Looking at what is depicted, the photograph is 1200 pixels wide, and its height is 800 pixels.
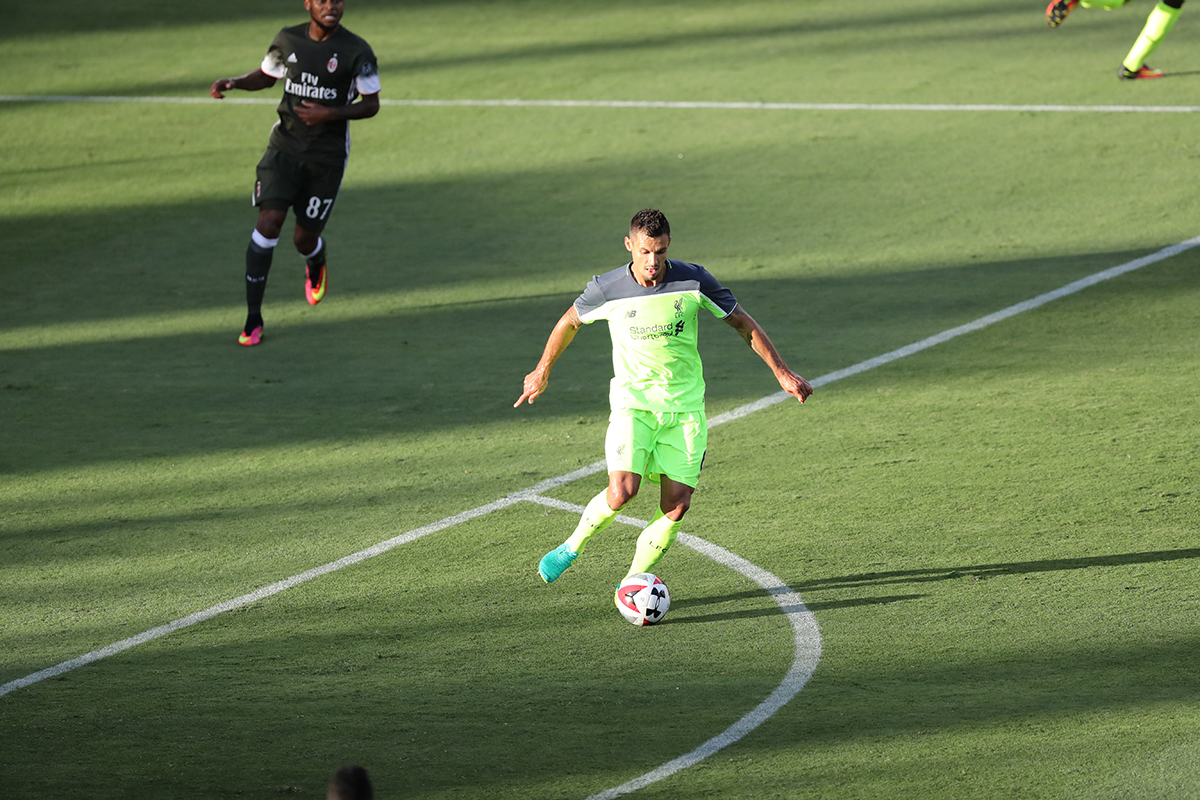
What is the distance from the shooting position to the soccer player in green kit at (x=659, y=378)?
7.02 metres

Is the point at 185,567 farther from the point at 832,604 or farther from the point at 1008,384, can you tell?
the point at 1008,384

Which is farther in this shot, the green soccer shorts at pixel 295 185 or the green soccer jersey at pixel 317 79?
the green soccer shorts at pixel 295 185

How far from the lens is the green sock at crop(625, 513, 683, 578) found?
280 inches

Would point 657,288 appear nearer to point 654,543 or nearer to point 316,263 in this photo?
point 654,543

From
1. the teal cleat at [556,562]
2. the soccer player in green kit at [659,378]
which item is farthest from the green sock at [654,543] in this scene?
the teal cleat at [556,562]

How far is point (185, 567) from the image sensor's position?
794 cm

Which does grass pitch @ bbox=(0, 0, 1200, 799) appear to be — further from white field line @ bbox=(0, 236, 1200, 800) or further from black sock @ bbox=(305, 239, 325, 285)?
black sock @ bbox=(305, 239, 325, 285)

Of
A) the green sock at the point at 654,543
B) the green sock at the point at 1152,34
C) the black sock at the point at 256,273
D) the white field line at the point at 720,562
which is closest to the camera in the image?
the white field line at the point at 720,562

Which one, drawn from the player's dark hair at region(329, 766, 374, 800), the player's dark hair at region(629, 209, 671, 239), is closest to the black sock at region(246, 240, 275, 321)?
the player's dark hair at region(629, 209, 671, 239)

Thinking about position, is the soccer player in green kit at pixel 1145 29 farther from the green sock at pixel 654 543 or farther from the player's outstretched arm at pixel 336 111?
the green sock at pixel 654 543

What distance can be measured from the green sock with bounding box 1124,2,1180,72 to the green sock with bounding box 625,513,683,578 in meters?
12.3

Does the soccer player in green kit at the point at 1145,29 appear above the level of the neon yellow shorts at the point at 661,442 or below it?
above

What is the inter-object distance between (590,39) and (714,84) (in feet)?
10.2

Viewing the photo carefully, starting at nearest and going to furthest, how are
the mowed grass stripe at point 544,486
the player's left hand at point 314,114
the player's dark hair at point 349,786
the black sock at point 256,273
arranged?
the player's dark hair at point 349,786 → the mowed grass stripe at point 544,486 → the player's left hand at point 314,114 → the black sock at point 256,273
